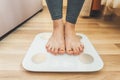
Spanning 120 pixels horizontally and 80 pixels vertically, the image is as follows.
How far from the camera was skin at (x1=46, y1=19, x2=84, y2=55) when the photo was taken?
66 cm

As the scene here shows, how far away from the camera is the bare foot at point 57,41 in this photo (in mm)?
664

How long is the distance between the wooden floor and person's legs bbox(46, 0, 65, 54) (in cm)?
12

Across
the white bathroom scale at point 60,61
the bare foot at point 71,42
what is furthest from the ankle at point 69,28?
the white bathroom scale at point 60,61

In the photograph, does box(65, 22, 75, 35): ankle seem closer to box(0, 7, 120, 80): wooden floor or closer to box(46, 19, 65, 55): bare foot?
box(46, 19, 65, 55): bare foot

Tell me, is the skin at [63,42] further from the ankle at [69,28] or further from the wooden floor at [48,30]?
the wooden floor at [48,30]

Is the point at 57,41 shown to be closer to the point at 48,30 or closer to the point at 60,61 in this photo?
the point at 60,61

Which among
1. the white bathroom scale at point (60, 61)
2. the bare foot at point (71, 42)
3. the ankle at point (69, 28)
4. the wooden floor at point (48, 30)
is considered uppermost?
the ankle at point (69, 28)

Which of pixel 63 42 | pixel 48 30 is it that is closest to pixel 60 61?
pixel 63 42

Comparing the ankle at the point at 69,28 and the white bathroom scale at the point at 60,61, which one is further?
the ankle at the point at 69,28

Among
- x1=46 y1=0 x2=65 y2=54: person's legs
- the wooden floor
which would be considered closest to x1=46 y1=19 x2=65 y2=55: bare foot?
x1=46 y1=0 x2=65 y2=54: person's legs

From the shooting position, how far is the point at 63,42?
2.26 feet

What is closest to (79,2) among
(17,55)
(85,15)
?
(17,55)

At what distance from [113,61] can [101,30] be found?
38cm

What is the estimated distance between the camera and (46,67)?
587 mm
